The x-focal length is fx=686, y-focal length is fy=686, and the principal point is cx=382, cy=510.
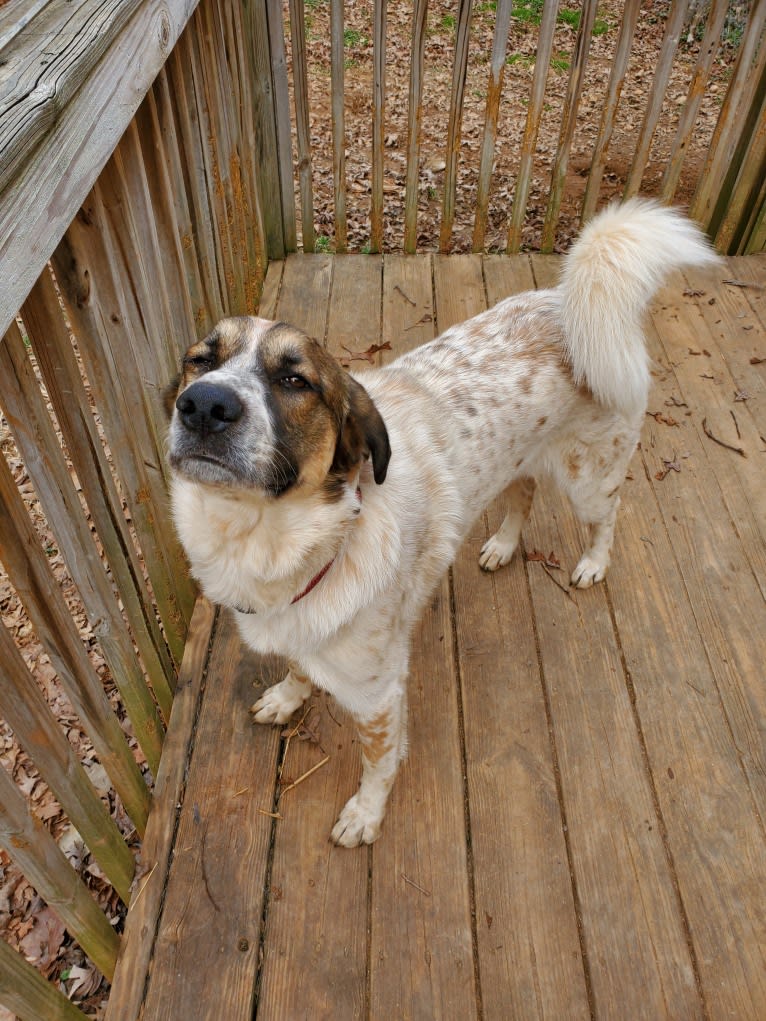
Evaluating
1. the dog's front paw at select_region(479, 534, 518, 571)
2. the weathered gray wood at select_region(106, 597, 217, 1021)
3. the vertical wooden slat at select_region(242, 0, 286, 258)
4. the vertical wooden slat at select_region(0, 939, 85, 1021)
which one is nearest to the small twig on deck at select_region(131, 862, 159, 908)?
the weathered gray wood at select_region(106, 597, 217, 1021)

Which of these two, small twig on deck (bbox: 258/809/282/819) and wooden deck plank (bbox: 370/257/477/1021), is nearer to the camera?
wooden deck plank (bbox: 370/257/477/1021)

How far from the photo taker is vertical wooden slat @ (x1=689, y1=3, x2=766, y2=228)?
3781mm

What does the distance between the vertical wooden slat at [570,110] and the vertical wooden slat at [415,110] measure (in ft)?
2.70

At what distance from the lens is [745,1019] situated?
1885mm

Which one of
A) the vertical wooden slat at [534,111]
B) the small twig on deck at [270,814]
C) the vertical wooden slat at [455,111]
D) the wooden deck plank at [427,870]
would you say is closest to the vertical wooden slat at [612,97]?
the vertical wooden slat at [534,111]

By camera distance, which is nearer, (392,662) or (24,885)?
(392,662)

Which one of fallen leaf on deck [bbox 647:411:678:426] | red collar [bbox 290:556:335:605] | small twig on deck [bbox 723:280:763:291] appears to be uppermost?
red collar [bbox 290:556:335:605]

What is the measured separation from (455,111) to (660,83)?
1.16m

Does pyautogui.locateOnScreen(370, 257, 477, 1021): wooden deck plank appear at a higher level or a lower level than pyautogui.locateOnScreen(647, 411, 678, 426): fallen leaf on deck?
lower

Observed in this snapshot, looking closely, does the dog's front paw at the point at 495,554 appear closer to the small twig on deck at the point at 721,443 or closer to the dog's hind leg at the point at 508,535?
the dog's hind leg at the point at 508,535

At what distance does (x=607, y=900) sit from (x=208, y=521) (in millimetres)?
1653

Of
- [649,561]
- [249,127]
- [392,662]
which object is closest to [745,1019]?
[392,662]

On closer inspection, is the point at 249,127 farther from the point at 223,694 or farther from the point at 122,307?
the point at 223,694

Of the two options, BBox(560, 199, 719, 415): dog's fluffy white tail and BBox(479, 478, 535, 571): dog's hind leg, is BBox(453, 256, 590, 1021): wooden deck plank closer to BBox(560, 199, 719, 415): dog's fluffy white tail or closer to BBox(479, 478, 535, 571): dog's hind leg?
BBox(479, 478, 535, 571): dog's hind leg
